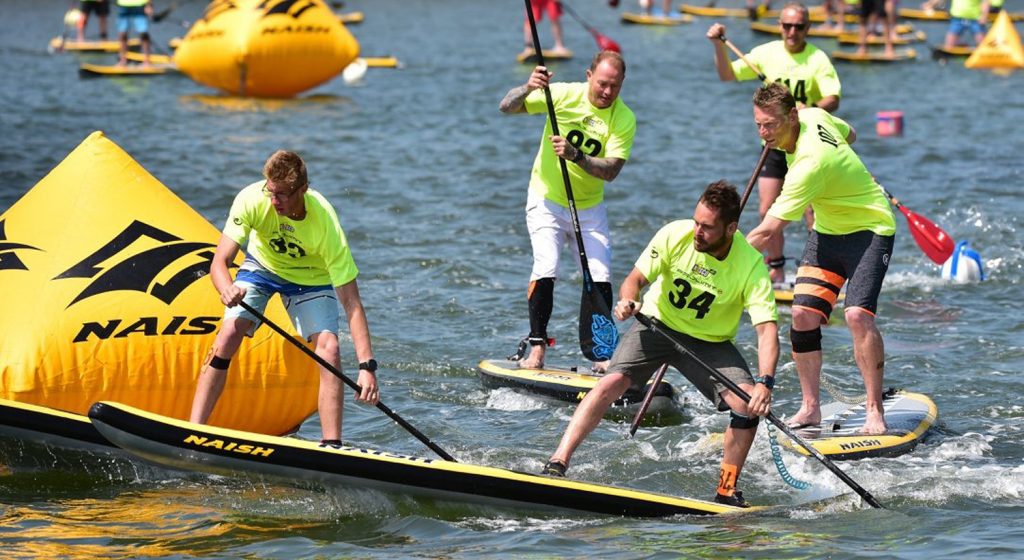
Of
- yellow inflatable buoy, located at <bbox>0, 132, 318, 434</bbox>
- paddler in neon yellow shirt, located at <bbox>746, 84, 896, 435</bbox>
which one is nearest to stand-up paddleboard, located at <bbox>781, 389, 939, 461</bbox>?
paddler in neon yellow shirt, located at <bbox>746, 84, 896, 435</bbox>

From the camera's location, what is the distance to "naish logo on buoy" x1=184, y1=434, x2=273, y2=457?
7.72 meters

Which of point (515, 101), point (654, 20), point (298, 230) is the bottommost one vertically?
point (298, 230)

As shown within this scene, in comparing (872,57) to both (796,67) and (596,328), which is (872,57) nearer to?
(796,67)

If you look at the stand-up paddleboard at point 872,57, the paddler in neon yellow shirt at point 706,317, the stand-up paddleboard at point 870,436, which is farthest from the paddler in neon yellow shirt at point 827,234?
the stand-up paddleboard at point 872,57

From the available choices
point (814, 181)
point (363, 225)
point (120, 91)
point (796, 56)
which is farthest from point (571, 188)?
point (120, 91)

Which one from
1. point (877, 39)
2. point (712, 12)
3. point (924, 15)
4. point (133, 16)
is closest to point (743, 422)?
point (133, 16)

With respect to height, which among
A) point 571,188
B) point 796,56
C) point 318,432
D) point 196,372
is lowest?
point 318,432

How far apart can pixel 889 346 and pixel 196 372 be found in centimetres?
555

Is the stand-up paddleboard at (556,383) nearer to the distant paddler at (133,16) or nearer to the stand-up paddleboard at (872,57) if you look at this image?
the distant paddler at (133,16)

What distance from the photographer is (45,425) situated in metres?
7.92

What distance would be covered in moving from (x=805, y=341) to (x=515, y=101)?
7.85ft

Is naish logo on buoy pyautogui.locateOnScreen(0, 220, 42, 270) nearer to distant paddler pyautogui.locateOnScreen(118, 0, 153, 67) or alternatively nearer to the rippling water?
the rippling water

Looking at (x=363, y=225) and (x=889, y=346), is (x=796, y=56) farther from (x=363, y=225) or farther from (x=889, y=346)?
(x=363, y=225)

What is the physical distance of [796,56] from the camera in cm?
1160
